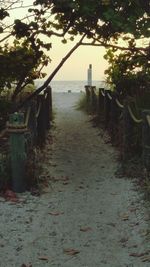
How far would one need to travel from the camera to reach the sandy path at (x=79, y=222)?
6.23m

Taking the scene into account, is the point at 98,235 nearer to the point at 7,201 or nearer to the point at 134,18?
the point at 7,201

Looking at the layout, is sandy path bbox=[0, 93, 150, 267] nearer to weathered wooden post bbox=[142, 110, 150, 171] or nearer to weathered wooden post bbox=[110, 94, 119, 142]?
weathered wooden post bbox=[142, 110, 150, 171]

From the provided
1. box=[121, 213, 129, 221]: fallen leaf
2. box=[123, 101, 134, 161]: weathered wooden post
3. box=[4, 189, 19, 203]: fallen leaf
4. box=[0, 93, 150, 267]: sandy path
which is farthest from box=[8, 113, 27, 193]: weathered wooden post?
box=[123, 101, 134, 161]: weathered wooden post

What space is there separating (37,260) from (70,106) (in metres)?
17.4

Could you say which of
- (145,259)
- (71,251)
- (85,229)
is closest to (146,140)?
(85,229)

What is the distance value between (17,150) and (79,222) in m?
1.58

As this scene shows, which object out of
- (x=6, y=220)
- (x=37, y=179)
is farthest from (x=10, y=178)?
(x=6, y=220)

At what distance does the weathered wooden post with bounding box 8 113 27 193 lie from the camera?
8.37m

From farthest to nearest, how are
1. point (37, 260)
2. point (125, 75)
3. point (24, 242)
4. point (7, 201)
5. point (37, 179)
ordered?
point (125, 75)
point (37, 179)
point (7, 201)
point (24, 242)
point (37, 260)

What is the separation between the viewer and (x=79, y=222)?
288 inches

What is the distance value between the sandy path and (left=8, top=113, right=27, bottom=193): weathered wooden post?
0.24m

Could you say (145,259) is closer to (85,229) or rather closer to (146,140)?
(85,229)

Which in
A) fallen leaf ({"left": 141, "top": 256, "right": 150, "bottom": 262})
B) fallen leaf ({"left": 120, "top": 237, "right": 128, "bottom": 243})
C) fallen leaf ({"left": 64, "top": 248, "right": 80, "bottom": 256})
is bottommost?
fallen leaf ({"left": 64, "top": 248, "right": 80, "bottom": 256})

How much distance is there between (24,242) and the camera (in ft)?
21.7
